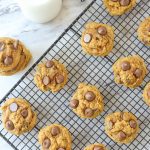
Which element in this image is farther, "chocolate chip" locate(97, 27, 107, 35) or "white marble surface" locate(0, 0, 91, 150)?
"white marble surface" locate(0, 0, 91, 150)

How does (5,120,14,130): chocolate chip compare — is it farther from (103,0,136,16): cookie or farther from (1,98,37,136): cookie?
(103,0,136,16): cookie

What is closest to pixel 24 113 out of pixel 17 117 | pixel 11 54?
pixel 17 117

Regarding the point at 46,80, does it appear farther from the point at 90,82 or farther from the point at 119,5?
the point at 119,5

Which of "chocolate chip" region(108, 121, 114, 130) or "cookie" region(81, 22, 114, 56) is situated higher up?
"cookie" region(81, 22, 114, 56)

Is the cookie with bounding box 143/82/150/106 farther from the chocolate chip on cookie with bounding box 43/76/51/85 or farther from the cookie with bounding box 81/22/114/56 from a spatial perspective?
the chocolate chip on cookie with bounding box 43/76/51/85

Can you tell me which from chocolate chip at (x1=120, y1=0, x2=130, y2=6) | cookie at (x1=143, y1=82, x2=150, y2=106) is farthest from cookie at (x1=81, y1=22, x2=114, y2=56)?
cookie at (x1=143, y1=82, x2=150, y2=106)

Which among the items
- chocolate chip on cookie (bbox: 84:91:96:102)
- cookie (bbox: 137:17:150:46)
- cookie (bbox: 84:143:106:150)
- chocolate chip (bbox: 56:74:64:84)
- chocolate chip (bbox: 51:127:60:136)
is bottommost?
cookie (bbox: 84:143:106:150)
